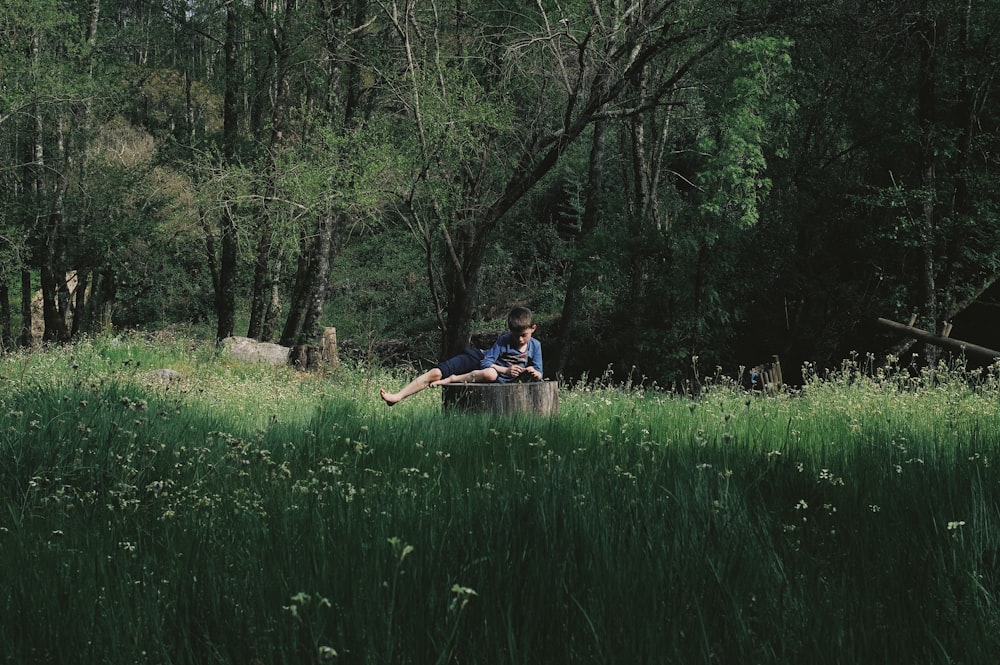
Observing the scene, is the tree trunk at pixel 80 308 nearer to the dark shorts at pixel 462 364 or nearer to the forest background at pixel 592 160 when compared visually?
the forest background at pixel 592 160

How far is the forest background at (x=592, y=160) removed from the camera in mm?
17234

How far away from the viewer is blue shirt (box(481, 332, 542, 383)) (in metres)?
8.36

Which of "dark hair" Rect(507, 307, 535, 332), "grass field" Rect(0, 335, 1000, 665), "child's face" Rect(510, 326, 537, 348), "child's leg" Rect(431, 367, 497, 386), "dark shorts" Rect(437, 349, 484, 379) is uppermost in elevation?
"dark hair" Rect(507, 307, 535, 332)

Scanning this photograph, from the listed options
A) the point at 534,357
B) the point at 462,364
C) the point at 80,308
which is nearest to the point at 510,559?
the point at 534,357

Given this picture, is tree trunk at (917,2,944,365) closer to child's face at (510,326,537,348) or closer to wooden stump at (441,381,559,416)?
child's face at (510,326,537,348)

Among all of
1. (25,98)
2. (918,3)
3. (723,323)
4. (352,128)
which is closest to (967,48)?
(918,3)

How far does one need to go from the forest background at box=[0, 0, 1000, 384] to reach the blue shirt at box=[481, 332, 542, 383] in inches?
174

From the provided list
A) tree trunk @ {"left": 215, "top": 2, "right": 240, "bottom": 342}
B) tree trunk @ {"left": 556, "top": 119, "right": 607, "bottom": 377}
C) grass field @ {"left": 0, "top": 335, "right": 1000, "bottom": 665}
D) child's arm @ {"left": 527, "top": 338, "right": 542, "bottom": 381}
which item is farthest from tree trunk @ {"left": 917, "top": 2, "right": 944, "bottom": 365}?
tree trunk @ {"left": 215, "top": 2, "right": 240, "bottom": 342}

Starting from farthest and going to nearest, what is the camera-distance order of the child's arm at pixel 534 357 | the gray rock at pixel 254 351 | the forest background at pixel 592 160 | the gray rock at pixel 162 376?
the gray rock at pixel 254 351
the forest background at pixel 592 160
the gray rock at pixel 162 376
the child's arm at pixel 534 357

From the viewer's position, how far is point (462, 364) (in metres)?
8.50

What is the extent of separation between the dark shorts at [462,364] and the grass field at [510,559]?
3.59 metres

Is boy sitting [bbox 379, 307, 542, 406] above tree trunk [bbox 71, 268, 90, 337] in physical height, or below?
below

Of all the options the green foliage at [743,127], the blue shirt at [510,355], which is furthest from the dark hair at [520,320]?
the green foliage at [743,127]

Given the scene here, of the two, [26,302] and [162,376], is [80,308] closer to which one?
[26,302]
